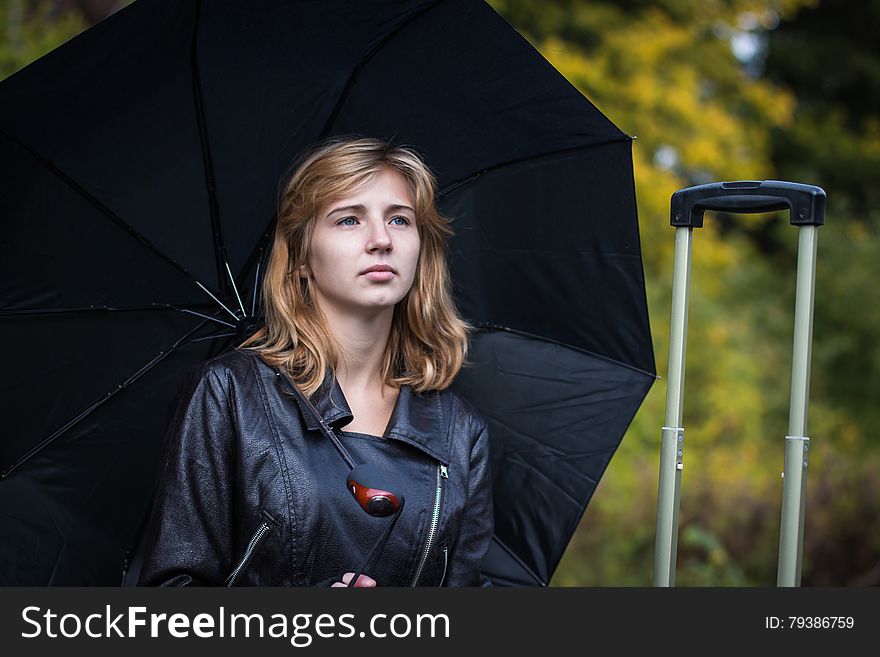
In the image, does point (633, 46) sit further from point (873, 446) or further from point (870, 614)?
point (870, 614)

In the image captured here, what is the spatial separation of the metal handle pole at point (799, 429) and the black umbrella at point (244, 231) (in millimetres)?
562

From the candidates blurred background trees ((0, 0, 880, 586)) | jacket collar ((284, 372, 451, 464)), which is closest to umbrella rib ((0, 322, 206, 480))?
jacket collar ((284, 372, 451, 464))

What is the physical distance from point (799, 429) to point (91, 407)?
189cm

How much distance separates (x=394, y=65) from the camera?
9.46ft

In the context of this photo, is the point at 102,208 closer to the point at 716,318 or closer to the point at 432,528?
the point at 432,528

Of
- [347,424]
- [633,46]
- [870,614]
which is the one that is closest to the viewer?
[870,614]

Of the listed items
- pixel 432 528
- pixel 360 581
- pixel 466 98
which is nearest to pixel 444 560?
pixel 432 528

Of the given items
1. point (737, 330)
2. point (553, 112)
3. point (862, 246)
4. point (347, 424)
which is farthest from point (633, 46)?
point (347, 424)

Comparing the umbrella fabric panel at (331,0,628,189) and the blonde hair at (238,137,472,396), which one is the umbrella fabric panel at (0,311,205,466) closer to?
the blonde hair at (238,137,472,396)

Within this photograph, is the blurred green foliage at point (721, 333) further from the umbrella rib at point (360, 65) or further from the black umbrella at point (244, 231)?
the umbrella rib at point (360, 65)

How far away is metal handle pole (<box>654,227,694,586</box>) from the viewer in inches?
107

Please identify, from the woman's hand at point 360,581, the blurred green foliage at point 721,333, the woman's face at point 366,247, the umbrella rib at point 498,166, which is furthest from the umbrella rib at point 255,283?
the blurred green foliage at point 721,333

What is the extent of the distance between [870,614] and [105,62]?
2294 millimetres

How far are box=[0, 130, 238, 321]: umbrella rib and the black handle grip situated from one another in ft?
4.46
